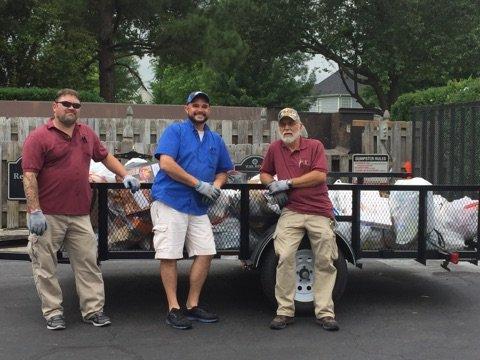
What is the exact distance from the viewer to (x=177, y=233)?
18.5 ft

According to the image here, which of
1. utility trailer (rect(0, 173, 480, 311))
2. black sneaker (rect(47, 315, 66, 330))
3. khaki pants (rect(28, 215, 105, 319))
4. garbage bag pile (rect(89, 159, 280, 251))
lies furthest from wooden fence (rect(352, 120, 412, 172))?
black sneaker (rect(47, 315, 66, 330))

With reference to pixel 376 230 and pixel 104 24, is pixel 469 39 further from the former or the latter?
pixel 376 230

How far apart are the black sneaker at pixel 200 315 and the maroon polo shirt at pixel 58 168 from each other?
3.99 feet

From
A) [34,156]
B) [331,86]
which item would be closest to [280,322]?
[34,156]

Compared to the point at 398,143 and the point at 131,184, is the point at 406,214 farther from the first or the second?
the point at 398,143

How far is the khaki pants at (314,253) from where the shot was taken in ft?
18.7

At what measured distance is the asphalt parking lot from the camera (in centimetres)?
516

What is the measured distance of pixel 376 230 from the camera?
618cm

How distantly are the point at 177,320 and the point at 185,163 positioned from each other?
1.26 metres

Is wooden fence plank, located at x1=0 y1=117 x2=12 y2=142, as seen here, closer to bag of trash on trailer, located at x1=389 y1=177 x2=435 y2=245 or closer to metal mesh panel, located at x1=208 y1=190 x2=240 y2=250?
metal mesh panel, located at x1=208 y1=190 x2=240 y2=250

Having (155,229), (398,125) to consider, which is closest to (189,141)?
(155,229)

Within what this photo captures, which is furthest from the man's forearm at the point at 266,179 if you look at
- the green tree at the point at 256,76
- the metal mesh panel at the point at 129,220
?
the green tree at the point at 256,76

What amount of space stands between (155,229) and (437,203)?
252cm

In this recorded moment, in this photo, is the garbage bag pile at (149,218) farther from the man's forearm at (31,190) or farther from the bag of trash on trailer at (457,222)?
the bag of trash on trailer at (457,222)
